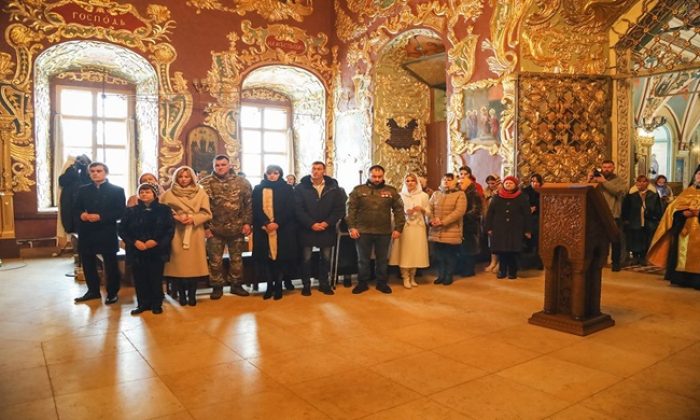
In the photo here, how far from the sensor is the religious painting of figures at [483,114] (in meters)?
8.25

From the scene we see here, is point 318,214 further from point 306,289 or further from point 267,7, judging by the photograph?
point 267,7

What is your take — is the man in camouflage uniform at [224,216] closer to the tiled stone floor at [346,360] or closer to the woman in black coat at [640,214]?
the tiled stone floor at [346,360]

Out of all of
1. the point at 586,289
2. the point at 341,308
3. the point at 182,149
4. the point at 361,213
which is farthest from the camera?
the point at 182,149

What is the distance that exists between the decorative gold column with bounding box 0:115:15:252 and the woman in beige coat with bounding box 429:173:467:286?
707 cm

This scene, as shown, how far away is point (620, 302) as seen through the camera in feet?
17.6

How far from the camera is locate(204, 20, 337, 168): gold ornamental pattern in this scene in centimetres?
1040

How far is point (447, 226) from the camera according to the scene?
6.39 m

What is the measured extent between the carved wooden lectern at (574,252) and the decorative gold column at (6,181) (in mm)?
8469

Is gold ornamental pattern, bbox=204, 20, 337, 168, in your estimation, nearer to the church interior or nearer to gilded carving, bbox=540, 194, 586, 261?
the church interior

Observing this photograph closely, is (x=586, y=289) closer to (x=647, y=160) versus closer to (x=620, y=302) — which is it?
(x=620, y=302)

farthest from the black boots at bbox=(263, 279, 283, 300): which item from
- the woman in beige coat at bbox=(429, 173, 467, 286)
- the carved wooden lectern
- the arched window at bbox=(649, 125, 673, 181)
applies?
the arched window at bbox=(649, 125, 673, 181)

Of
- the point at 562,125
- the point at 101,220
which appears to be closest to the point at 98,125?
the point at 101,220

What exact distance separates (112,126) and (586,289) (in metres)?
9.90

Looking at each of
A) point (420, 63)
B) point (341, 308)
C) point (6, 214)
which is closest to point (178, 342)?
point (341, 308)
